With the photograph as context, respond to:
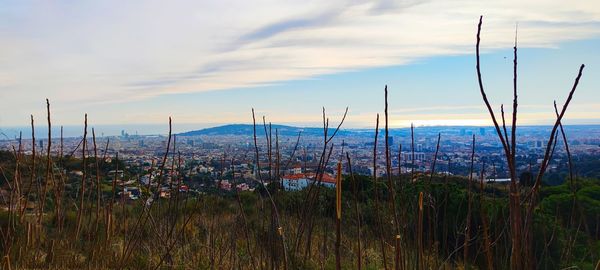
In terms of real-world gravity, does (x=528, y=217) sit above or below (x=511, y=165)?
below

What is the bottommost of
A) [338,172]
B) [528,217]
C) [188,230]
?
[188,230]

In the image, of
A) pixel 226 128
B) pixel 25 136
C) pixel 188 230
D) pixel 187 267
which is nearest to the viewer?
pixel 25 136

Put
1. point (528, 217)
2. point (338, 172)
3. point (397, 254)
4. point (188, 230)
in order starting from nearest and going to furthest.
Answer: point (338, 172), point (528, 217), point (397, 254), point (188, 230)

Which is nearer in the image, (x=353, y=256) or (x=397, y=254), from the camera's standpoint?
(x=397, y=254)

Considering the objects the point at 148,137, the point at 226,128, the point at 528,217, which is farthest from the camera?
the point at 226,128

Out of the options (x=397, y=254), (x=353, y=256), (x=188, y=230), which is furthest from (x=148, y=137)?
(x=397, y=254)

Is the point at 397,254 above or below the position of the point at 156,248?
above

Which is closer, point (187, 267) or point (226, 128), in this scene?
point (187, 267)

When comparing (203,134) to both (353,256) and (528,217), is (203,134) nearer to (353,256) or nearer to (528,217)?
(353,256)

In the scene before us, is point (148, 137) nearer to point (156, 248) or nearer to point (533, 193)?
point (156, 248)

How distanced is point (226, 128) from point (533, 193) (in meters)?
31.1

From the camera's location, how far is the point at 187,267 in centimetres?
347

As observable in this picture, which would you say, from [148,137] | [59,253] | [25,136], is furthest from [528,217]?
[148,137]

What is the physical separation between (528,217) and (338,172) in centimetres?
45
